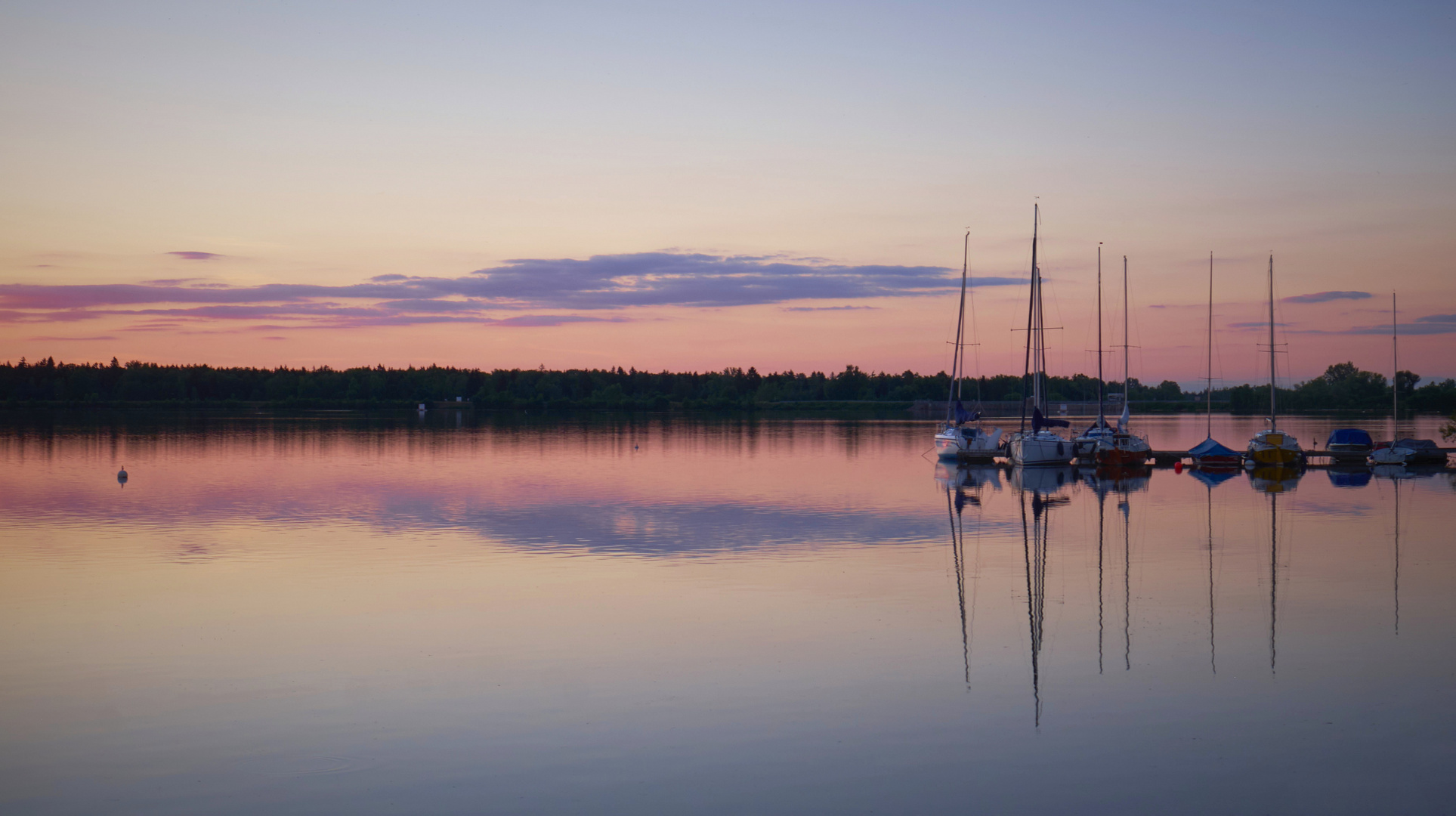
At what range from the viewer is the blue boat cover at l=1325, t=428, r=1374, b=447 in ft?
161

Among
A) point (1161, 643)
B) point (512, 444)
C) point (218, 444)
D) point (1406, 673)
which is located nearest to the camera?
point (1406, 673)

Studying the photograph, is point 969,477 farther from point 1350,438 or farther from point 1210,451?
point 1350,438

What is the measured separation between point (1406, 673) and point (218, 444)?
209 feet

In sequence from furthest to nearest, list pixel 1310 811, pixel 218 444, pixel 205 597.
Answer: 1. pixel 218 444
2. pixel 205 597
3. pixel 1310 811

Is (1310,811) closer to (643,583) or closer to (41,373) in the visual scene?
(643,583)

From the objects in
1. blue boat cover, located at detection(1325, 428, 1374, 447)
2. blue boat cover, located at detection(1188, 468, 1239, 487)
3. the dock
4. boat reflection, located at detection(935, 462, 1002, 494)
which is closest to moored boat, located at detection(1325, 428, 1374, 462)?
blue boat cover, located at detection(1325, 428, 1374, 447)

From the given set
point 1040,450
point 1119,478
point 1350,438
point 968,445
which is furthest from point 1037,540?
point 1350,438

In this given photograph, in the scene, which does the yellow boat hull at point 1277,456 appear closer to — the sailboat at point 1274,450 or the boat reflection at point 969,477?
the sailboat at point 1274,450

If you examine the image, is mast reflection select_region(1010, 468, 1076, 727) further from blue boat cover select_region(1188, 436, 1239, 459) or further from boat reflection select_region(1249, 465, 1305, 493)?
boat reflection select_region(1249, 465, 1305, 493)

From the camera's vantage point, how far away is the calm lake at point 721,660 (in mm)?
9188

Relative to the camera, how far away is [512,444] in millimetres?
68125

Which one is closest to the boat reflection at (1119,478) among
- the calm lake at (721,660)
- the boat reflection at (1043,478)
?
the boat reflection at (1043,478)

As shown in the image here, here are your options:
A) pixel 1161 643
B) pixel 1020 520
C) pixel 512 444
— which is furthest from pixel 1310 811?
pixel 512 444

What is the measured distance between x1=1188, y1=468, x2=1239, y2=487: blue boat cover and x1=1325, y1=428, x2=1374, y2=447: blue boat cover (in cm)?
645
